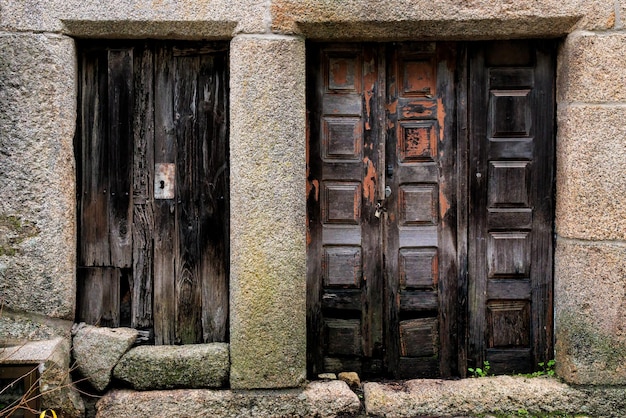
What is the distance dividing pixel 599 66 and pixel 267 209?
1.92 metres

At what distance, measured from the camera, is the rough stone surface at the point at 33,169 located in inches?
119

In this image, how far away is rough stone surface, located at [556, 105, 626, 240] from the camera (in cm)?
310

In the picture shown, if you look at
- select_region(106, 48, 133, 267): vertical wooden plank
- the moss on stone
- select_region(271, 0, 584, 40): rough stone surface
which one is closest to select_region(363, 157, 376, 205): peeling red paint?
select_region(271, 0, 584, 40): rough stone surface

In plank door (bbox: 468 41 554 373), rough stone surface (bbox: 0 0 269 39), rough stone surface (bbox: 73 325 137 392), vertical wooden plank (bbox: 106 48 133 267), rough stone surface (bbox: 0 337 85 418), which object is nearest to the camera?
rough stone surface (bbox: 0 337 85 418)

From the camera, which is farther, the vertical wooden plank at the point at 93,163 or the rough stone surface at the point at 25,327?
the vertical wooden plank at the point at 93,163

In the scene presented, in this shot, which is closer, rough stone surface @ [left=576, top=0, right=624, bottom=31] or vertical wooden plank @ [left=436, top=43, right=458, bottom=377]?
rough stone surface @ [left=576, top=0, right=624, bottom=31]

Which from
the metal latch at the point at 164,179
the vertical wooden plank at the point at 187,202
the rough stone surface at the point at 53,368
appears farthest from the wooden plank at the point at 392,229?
the rough stone surface at the point at 53,368

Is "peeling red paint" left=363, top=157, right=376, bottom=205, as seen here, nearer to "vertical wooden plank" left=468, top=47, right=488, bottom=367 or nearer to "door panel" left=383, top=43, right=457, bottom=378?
"door panel" left=383, top=43, right=457, bottom=378

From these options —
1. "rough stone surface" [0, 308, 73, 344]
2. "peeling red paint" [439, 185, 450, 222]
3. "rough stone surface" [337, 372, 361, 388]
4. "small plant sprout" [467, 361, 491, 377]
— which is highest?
"peeling red paint" [439, 185, 450, 222]

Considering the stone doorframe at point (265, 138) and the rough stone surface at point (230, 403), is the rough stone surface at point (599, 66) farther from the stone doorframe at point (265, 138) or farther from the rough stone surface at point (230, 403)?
the rough stone surface at point (230, 403)

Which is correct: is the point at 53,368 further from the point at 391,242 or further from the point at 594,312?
the point at 594,312

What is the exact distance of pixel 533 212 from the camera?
339 cm

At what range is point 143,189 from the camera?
330 centimetres

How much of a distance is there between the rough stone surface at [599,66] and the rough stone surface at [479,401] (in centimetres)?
159
